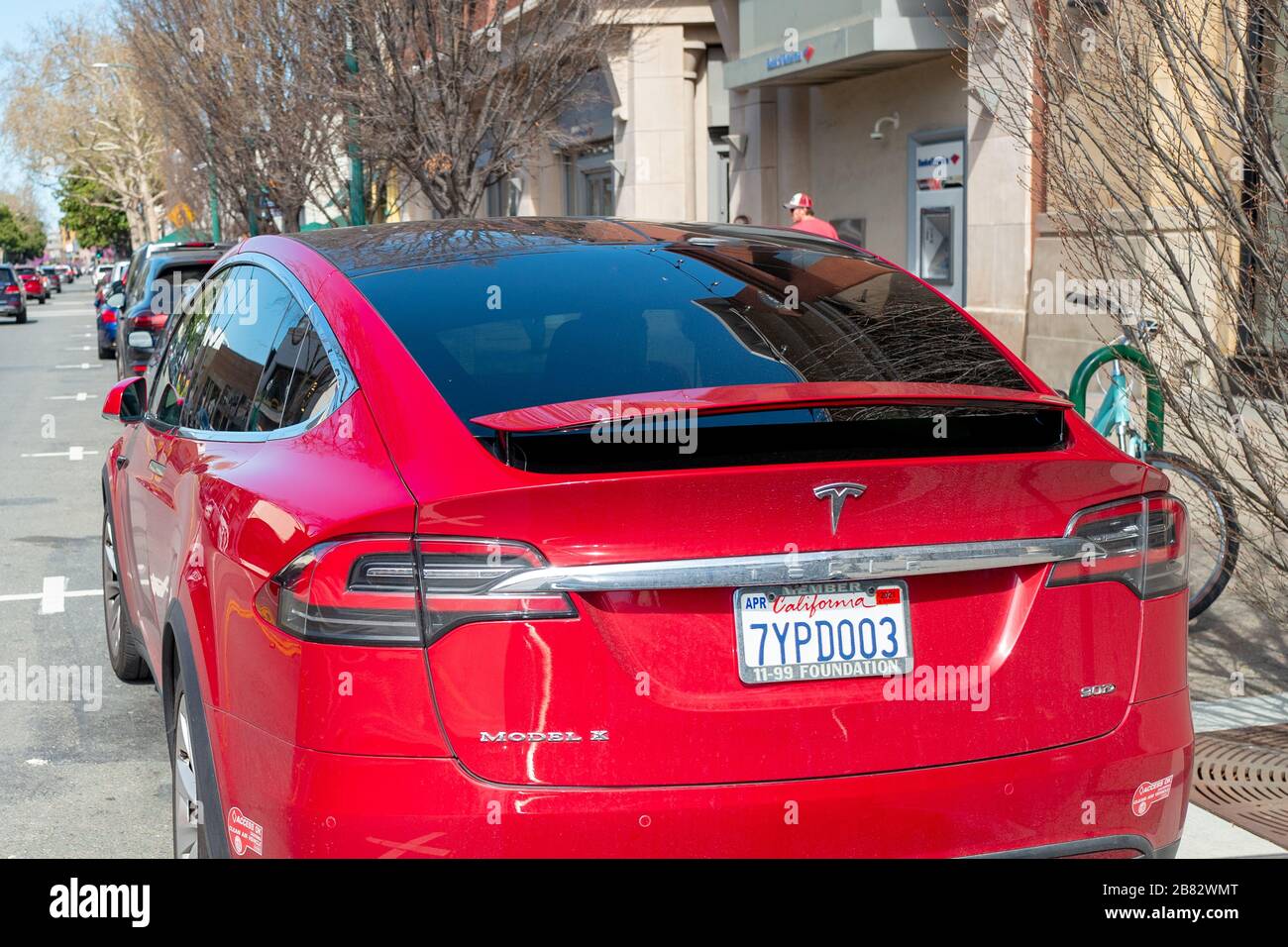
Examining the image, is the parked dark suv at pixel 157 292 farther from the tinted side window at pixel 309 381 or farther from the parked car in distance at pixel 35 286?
the parked car in distance at pixel 35 286

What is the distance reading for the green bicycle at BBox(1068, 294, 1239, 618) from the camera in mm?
5363

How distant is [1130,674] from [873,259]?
1525 millimetres

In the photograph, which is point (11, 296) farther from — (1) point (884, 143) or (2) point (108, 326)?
(1) point (884, 143)

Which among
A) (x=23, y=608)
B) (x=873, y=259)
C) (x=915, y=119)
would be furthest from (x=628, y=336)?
(x=915, y=119)

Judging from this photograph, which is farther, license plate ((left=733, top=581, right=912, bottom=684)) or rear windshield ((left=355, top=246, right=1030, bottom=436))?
rear windshield ((left=355, top=246, right=1030, bottom=436))

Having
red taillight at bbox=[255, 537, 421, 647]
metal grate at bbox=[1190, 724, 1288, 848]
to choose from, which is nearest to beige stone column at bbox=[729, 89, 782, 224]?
metal grate at bbox=[1190, 724, 1288, 848]

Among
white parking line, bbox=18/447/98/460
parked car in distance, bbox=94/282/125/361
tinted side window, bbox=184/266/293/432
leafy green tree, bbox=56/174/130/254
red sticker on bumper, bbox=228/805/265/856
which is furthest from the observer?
leafy green tree, bbox=56/174/130/254

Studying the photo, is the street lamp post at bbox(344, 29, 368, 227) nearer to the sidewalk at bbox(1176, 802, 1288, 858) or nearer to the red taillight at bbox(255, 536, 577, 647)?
the sidewalk at bbox(1176, 802, 1288, 858)

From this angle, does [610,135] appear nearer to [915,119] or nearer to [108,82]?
[915,119]

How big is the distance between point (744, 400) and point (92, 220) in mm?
145026

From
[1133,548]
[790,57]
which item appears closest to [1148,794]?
[1133,548]

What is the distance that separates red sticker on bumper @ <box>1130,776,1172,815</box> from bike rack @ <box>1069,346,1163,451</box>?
232 centimetres

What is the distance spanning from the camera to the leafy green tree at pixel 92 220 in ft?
420

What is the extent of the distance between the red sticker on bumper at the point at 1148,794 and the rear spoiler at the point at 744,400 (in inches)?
30.9
